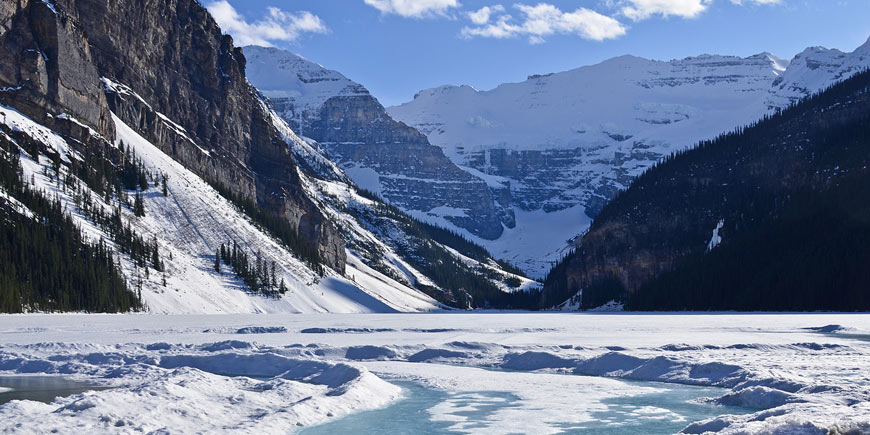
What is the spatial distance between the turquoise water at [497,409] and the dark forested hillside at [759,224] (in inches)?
3798

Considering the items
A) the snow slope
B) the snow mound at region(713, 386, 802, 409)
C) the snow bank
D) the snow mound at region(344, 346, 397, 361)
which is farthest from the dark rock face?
the snow mound at region(713, 386, 802, 409)

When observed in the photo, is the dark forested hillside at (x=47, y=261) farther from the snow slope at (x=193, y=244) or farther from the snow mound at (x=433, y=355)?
the snow mound at (x=433, y=355)

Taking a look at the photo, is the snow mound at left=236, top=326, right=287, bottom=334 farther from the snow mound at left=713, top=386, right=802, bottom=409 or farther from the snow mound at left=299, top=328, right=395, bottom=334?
the snow mound at left=713, top=386, right=802, bottom=409

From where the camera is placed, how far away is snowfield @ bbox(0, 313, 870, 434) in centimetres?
2258

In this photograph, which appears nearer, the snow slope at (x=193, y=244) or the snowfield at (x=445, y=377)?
the snowfield at (x=445, y=377)

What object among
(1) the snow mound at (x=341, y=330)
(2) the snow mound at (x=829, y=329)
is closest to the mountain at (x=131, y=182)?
(1) the snow mound at (x=341, y=330)

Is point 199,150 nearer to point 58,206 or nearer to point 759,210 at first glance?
point 58,206

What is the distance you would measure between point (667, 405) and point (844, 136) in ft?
487

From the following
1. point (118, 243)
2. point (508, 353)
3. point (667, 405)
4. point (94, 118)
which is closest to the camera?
point (667, 405)

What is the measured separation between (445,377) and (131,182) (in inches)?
4566

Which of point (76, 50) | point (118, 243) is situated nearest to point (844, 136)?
point (118, 243)

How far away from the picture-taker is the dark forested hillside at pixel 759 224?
124 m

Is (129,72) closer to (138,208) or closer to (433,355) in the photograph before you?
(138,208)

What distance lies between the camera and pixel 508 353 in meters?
44.2
